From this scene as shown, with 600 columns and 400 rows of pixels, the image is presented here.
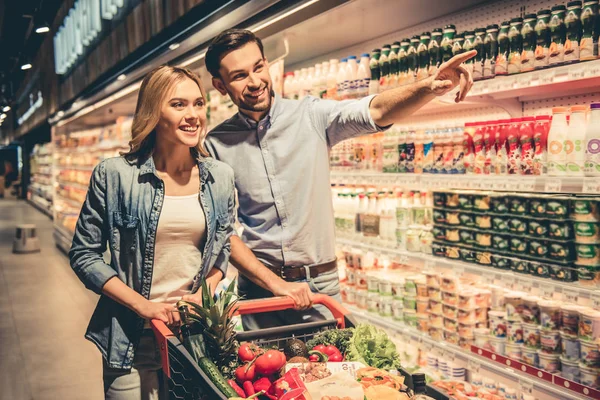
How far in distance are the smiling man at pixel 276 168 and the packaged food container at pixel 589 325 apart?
39.2 inches

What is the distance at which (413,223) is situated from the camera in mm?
3076

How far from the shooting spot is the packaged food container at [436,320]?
2.94m

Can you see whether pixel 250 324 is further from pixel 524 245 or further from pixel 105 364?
pixel 524 245

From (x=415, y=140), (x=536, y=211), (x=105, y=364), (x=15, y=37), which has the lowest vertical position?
(x=105, y=364)

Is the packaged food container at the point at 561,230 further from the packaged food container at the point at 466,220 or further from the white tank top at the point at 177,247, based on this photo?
the white tank top at the point at 177,247

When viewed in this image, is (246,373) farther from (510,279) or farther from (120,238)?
(510,279)

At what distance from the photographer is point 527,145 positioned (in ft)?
7.70

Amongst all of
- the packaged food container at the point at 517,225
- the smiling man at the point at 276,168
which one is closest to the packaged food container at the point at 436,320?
the packaged food container at the point at 517,225

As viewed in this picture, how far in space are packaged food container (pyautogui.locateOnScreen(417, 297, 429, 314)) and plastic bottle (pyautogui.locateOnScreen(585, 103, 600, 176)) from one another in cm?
120

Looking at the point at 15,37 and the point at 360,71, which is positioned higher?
the point at 15,37

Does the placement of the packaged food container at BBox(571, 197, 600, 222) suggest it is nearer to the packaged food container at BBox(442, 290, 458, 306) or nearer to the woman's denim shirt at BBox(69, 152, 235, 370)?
the packaged food container at BBox(442, 290, 458, 306)

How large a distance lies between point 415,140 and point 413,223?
0.47m

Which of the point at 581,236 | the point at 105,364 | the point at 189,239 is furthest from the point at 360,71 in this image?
the point at 105,364

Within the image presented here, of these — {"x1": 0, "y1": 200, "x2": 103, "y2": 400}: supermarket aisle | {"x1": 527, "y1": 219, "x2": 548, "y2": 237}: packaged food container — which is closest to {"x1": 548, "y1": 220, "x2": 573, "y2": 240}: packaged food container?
{"x1": 527, "y1": 219, "x2": 548, "y2": 237}: packaged food container
